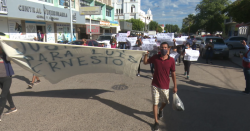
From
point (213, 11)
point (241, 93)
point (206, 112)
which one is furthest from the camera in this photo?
point (213, 11)

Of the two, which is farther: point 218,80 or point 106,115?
point 218,80

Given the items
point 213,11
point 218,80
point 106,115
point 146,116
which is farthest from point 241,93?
point 213,11

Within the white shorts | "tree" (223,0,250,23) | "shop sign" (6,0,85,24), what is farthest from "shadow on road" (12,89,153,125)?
"tree" (223,0,250,23)

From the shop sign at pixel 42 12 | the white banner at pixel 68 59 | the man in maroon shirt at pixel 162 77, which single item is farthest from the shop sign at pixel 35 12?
the man in maroon shirt at pixel 162 77

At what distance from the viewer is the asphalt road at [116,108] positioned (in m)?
4.14

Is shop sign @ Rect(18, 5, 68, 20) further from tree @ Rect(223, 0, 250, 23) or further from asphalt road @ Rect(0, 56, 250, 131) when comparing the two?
tree @ Rect(223, 0, 250, 23)

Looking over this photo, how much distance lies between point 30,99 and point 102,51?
278 centimetres

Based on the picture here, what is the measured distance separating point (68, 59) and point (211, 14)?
41469 mm

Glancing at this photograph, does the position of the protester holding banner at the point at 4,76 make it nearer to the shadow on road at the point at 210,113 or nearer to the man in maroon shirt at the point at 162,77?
the man in maroon shirt at the point at 162,77

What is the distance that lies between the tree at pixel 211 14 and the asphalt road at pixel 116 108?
3609 cm

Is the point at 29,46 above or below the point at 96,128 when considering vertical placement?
above

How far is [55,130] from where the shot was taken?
3945 millimetres

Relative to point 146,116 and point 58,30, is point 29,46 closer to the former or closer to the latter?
point 146,116

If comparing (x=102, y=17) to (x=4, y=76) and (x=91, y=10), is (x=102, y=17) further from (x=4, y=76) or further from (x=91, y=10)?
(x=4, y=76)
